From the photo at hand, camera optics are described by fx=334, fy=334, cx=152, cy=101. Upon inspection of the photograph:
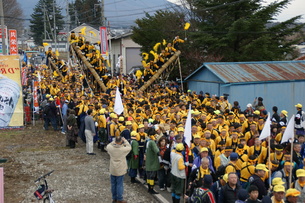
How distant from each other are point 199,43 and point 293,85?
767cm

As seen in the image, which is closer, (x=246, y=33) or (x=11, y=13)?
(x=246, y=33)

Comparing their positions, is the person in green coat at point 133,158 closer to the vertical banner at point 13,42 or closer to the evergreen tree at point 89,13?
the vertical banner at point 13,42

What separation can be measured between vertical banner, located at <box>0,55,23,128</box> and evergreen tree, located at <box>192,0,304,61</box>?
12.9 m

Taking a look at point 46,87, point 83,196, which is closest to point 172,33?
point 46,87

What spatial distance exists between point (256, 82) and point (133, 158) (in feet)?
31.8

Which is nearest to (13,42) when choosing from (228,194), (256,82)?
(256,82)

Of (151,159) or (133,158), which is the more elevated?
(151,159)

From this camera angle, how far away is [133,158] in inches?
354

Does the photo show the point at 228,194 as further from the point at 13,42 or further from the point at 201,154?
the point at 13,42

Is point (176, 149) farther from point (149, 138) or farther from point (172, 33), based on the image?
point (172, 33)

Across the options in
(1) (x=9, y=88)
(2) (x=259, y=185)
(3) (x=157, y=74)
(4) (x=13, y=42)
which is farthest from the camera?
(4) (x=13, y=42)

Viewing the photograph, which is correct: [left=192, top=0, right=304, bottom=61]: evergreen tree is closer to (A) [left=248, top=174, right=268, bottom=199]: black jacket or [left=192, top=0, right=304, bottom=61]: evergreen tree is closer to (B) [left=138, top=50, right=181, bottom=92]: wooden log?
(B) [left=138, top=50, right=181, bottom=92]: wooden log

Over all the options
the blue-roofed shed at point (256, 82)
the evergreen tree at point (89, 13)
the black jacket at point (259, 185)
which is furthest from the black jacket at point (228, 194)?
the evergreen tree at point (89, 13)

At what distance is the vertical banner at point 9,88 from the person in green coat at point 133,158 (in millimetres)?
6398
